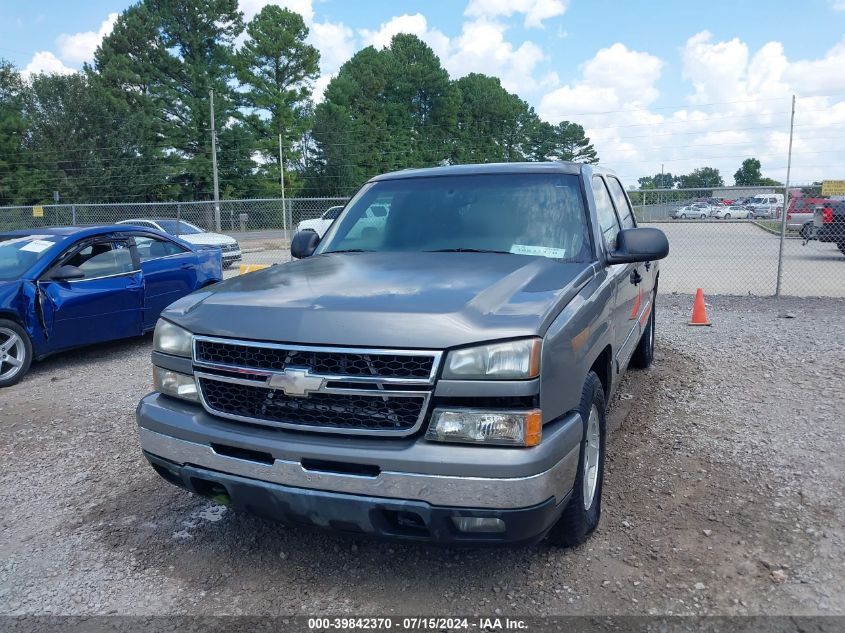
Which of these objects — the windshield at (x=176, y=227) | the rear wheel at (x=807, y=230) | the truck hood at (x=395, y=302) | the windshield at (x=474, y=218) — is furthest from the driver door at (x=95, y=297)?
the rear wheel at (x=807, y=230)

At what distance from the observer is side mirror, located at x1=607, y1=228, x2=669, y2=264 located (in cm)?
360

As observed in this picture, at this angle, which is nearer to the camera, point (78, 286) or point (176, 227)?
point (78, 286)

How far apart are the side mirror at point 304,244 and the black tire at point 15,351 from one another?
3.63 metres

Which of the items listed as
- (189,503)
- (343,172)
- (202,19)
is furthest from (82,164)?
(189,503)

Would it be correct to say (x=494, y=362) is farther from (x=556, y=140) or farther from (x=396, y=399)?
(x=556, y=140)

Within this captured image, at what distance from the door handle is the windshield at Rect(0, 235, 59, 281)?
5.73 m

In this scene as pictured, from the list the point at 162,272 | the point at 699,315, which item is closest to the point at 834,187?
the point at 699,315

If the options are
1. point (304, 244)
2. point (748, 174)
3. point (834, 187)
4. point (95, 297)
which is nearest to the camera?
point (304, 244)

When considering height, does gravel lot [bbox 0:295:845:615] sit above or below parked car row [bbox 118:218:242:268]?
below

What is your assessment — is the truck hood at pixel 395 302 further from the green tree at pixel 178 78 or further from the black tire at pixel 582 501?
the green tree at pixel 178 78

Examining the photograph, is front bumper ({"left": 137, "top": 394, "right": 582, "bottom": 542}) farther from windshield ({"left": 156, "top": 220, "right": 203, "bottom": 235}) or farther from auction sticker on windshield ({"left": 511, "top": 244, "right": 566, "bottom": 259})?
windshield ({"left": 156, "top": 220, "right": 203, "bottom": 235})

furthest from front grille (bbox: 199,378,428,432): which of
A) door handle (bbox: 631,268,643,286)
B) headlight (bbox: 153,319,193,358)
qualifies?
door handle (bbox: 631,268,643,286)

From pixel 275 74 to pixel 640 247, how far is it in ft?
174

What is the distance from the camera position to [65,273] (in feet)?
21.8
